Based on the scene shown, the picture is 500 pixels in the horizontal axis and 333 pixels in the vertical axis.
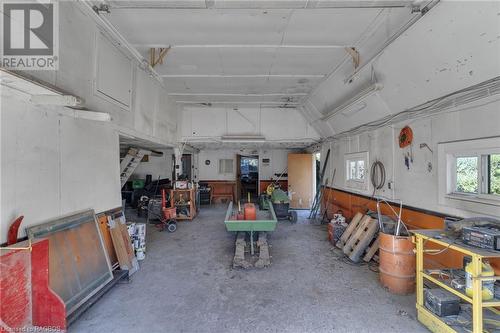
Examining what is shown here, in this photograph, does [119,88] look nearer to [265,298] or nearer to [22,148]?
[22,148]

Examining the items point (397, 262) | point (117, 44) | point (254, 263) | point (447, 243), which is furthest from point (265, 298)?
point (117, 44)

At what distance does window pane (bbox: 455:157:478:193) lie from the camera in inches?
109

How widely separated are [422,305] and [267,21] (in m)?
3.54

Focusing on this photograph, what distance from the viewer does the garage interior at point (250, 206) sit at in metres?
2.11

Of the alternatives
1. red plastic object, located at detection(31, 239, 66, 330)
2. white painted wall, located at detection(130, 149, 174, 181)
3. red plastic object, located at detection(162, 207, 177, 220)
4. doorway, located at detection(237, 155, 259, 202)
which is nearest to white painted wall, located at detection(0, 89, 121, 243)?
red plastic object, located at detection(31, 239, 66, 330)

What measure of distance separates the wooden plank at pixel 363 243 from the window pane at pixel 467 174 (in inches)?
51.1

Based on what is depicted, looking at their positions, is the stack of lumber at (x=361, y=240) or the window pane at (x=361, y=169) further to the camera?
the window pane at (x=361, y=169)

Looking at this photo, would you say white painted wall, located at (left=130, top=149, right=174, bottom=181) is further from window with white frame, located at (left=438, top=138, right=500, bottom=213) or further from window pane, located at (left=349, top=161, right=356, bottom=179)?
window with white frame, located at (left=438, top=138, right=500, bottom=213)

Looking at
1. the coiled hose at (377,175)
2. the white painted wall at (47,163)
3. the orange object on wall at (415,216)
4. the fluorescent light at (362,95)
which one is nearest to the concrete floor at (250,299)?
the orange object on wall at (415,216)

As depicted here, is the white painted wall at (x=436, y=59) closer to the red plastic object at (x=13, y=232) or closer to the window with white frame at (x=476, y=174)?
the window with white frame at (x=476, y=174)

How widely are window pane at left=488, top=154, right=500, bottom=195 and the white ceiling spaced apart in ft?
6.02

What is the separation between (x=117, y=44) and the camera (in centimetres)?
353

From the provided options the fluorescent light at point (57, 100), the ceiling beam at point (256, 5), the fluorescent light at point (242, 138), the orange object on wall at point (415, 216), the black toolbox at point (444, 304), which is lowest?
the black toolbox at point (444, 304)

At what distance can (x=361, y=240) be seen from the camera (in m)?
3.89
